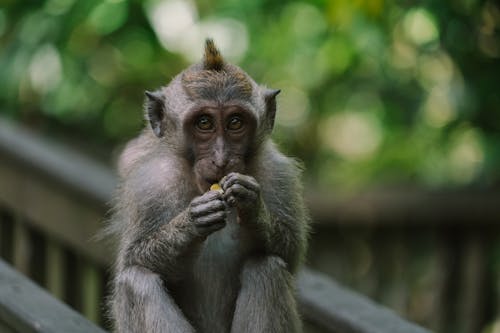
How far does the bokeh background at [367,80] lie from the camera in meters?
5.97

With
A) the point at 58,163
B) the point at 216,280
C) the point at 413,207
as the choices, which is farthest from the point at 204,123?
the point at 413,207

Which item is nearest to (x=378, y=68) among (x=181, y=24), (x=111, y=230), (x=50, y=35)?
(x=181, y=24)

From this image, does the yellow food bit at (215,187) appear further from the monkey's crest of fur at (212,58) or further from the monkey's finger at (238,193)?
the monkey's crest of fur at (212,58)

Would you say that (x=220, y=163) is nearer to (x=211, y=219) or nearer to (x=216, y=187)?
(x=216, y=187)

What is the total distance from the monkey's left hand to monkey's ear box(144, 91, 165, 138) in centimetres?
54

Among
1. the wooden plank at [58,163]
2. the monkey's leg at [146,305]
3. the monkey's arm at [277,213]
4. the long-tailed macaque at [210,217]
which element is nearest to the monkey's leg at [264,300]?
the long-tailed macaque at [210,217]

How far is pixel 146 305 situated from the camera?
4.18 m

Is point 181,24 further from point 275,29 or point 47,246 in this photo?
point 47,246

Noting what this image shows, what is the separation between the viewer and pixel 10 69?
19.8ft

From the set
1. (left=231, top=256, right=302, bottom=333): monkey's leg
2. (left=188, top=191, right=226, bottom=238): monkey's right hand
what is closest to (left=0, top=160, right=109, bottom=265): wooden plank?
(left=231, top=256, right=302, bottom=333): monkey's leg

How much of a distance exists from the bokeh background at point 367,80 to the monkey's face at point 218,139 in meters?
1.18

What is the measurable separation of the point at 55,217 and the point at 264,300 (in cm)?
180

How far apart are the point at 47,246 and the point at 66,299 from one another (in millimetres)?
399

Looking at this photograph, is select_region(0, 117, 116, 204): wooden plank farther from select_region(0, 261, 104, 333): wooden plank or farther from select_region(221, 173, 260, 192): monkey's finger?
select_region(221, 173, 260, 192): monkey's finger
